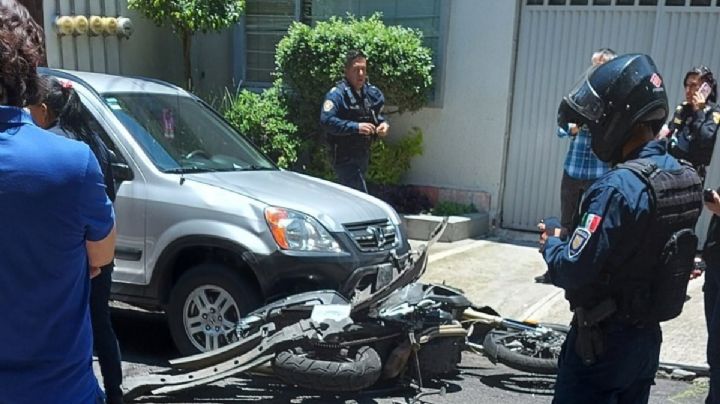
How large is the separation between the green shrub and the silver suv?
3453 mm

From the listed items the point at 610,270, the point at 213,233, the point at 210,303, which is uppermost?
the point at 610,270

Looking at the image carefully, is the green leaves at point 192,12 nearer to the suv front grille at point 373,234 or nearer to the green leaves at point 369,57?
the green leaves at point 369,57

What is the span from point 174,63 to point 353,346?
7800mm

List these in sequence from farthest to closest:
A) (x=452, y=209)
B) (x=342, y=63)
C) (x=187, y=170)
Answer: (x=452, y=209) → (x=342, y=63) → (x=187, y=170)

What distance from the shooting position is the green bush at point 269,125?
27.3ft

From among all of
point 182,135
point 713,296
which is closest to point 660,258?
point 713,296

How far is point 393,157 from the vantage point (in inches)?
332

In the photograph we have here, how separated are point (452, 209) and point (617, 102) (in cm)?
573

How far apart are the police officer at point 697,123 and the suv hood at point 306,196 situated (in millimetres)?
2638

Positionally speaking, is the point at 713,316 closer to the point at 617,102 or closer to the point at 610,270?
the point at 610,270

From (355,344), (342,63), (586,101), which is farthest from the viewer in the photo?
(342,63)

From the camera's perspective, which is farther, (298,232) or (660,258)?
(298,232)

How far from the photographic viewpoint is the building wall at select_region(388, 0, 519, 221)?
8000 mm

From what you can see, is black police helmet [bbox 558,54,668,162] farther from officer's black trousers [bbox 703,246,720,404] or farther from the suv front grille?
the suv front grille
